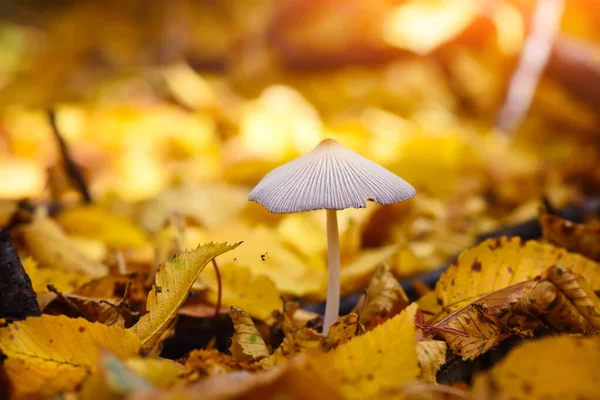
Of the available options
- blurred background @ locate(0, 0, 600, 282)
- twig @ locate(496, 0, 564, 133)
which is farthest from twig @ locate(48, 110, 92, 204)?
twig @ locate(496, 0, 564, 133)

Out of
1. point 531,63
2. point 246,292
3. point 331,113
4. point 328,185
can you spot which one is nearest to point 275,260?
point 246,292

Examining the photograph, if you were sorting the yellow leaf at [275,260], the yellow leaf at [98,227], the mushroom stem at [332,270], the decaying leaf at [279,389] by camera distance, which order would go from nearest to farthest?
the decaying leaf at [279,389] < the mushroom stem at [332,270] < the yellow leaf at [275,260] < the yellow leaf at [98,227]

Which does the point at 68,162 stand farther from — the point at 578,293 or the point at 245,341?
the point at 578,293

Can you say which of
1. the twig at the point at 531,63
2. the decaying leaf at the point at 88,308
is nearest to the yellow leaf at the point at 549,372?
the decaying leaf at the point at 88,308

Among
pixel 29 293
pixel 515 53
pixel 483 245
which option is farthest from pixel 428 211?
pixel 515 53

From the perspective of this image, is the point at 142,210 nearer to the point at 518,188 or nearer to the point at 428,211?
the point at 428,211

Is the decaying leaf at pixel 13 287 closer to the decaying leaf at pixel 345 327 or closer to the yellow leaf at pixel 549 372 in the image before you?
the decaying leaf at pixel 345 327
